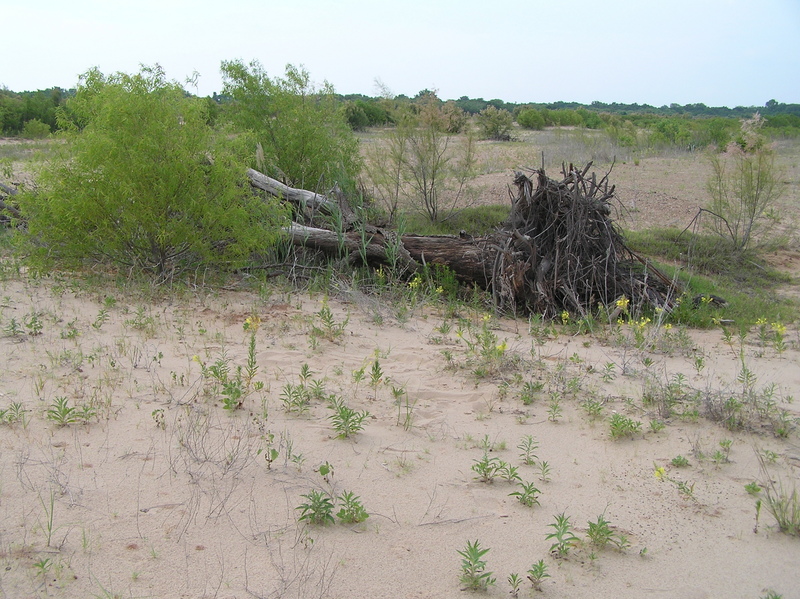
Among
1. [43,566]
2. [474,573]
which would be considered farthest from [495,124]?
[43,566]

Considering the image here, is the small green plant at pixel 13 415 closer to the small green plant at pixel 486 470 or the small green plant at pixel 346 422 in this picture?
the small green plant at pixel 346 422

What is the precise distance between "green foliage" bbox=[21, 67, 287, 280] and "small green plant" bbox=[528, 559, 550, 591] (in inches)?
202

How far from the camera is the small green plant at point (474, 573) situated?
2.63m

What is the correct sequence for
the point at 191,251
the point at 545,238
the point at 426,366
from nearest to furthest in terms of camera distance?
the point at 426,366
the point at 191,251
the point at 545,238

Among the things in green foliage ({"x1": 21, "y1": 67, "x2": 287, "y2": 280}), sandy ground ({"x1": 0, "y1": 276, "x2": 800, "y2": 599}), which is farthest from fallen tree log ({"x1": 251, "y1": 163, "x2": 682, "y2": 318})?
sandy ground ({"x1": 0, "y1": 276, "x2": 800, "y2": 599})

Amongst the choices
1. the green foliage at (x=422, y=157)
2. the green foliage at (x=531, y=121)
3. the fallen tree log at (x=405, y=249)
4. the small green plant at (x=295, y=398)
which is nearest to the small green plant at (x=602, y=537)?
the small green plant at (x=295, y=398)

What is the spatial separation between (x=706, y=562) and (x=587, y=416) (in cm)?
151

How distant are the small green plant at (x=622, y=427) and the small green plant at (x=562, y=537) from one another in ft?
3.58

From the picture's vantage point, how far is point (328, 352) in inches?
209

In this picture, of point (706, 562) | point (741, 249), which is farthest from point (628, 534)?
point (741, 249)

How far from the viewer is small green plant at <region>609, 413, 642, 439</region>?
4.02 meters

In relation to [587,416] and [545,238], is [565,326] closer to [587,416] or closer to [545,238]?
[545,238]

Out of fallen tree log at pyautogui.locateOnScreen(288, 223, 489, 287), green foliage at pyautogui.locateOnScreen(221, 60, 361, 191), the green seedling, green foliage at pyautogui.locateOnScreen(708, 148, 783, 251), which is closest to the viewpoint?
the green seedling

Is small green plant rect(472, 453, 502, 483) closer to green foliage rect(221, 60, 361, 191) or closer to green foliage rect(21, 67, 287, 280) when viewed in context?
green foliage rect(21, 67, 287, 280)
